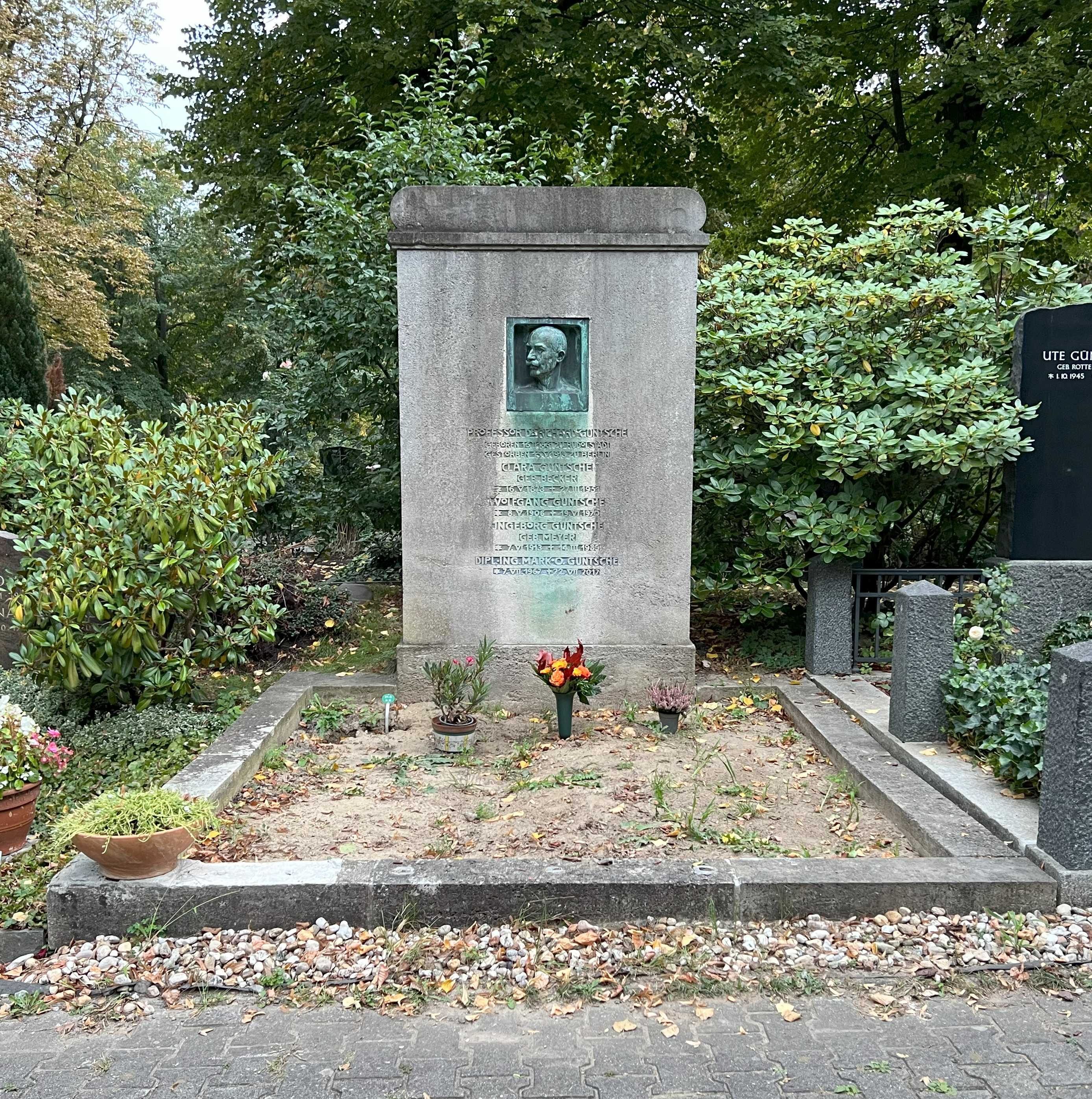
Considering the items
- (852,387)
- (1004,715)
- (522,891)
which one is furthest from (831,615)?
(522,891)

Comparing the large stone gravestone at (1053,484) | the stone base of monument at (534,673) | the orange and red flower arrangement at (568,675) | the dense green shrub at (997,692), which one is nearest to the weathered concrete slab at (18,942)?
the orange and red flower arrangement at (568,675)

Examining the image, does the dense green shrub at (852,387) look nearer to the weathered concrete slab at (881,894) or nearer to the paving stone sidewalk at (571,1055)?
the weathered concrete slab at (881,894)

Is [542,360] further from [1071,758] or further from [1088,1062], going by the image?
[1088,1062]

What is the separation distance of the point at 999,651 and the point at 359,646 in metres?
4.77

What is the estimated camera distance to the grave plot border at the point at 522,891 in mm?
3377

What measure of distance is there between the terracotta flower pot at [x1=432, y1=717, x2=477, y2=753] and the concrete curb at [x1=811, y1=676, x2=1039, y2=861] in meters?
2.40

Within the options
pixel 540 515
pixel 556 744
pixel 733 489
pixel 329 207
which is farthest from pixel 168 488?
pixel 733 489

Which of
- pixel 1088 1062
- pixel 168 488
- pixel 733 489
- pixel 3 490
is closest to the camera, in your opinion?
pixel 1088 1062

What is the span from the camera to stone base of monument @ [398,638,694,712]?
6.22 meters

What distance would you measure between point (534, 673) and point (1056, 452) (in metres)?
3.79

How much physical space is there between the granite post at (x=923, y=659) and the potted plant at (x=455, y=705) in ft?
8.00

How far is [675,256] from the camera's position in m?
5.96

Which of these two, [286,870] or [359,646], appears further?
[359,646]

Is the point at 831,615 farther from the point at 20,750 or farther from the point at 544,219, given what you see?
the point at 20,750
